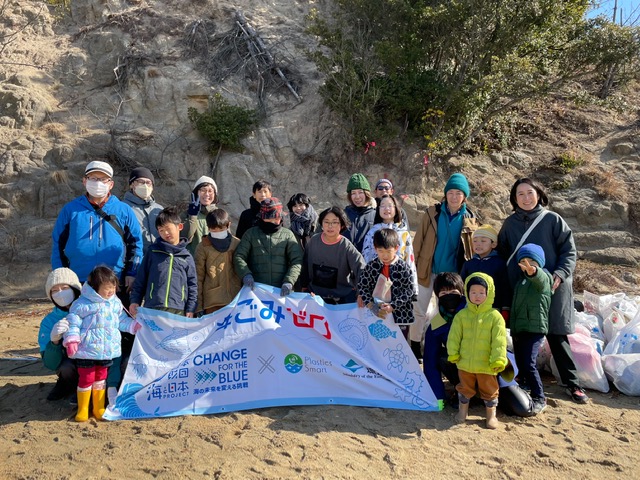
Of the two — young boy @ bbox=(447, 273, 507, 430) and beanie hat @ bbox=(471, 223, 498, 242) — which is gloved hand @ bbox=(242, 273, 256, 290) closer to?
young boy @ bbox=(447, 273, 507, 430)

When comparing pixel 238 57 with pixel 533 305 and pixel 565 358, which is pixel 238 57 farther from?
pixel 565 358

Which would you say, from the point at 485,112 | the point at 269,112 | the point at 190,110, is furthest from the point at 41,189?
the point at 485,112

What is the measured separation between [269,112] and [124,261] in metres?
8.03

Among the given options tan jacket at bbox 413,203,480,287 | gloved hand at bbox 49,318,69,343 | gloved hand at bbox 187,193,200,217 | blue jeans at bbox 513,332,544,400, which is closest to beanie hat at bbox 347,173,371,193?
tan jacket at bbox 413,203,480,287

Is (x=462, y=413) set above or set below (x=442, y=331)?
below

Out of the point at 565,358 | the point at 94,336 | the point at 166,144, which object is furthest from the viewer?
the point at 166,144

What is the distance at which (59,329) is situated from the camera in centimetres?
424

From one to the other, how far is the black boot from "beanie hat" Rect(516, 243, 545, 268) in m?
4.25

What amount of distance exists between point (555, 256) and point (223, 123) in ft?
27.2

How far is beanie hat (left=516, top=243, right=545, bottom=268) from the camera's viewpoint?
457 cm

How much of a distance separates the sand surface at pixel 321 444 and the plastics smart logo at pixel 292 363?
1.18ft

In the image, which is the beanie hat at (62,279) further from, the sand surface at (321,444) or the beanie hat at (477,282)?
the beanie hat at (477,282)

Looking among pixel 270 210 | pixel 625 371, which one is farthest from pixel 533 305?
pixel 270 210

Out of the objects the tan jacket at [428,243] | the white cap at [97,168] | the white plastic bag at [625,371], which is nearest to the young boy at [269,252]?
the tan jacket at [428,243]
